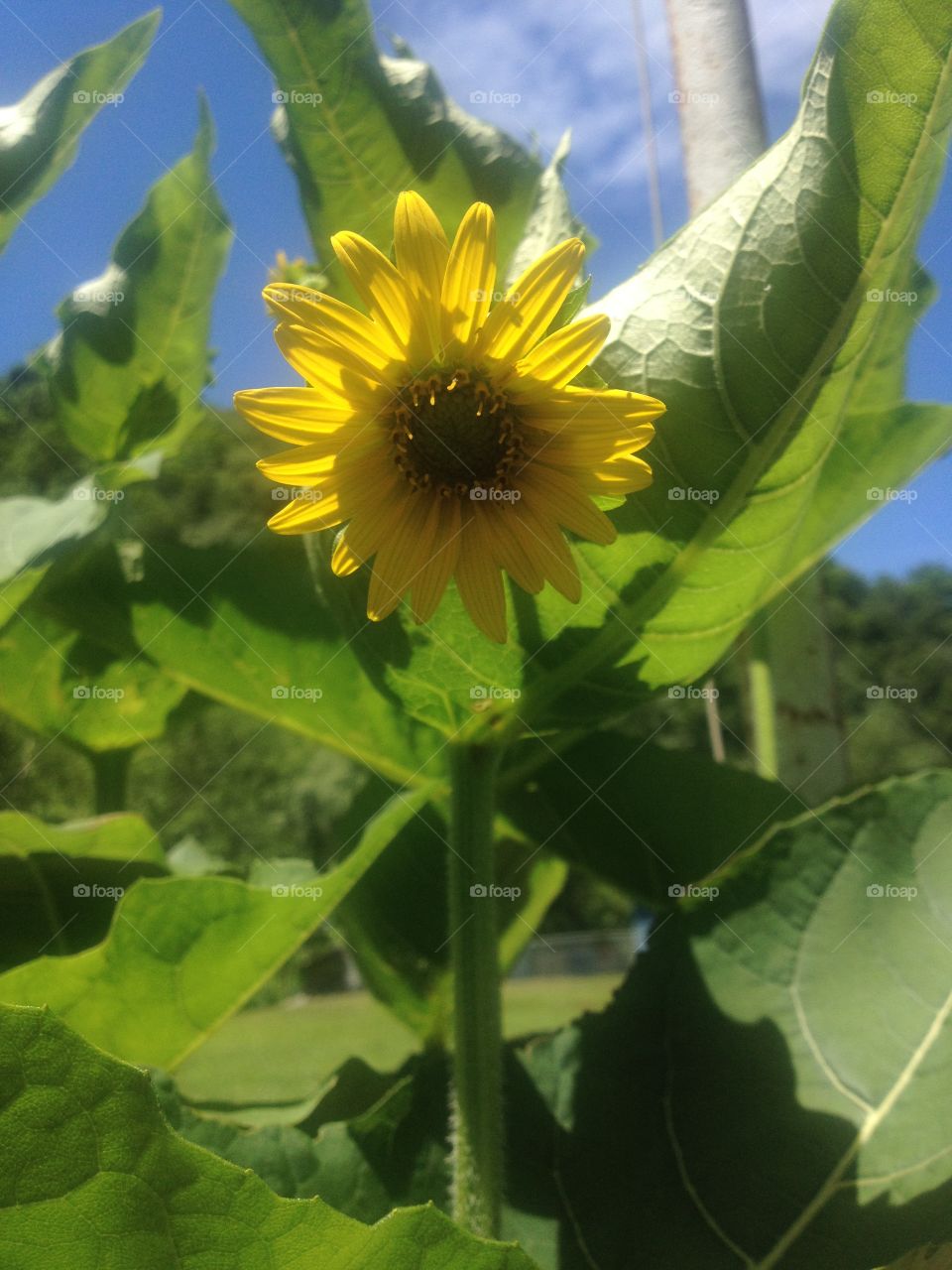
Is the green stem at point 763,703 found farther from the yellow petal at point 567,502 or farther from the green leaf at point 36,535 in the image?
the green leaf at point 36,535

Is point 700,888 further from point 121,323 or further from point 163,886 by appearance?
point 121,323

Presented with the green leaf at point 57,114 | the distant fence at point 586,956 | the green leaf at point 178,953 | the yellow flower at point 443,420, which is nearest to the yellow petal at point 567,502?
the yellow flower at point 443,420

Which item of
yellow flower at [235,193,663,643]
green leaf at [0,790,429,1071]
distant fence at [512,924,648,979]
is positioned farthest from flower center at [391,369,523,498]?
distant fence at [512,924,648,979]

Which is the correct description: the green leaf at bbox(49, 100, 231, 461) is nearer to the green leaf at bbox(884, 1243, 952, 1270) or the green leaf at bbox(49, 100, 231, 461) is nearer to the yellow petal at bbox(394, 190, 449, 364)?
the yellow petal at bbox(394, 190, 449, 364)

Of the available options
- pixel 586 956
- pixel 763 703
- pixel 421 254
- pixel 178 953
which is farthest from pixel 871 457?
pixel 586 956

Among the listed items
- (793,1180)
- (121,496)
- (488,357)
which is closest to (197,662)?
(121,496)

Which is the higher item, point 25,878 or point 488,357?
point 488,357
